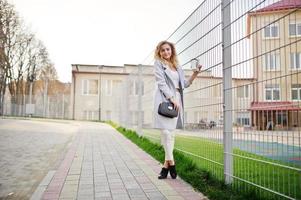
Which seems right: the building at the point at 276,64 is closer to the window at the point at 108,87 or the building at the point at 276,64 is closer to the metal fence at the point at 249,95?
the metal fence at the point at 249,95

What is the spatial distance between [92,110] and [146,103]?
102 feet

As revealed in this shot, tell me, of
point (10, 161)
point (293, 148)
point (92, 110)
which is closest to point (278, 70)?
point (293, 148)

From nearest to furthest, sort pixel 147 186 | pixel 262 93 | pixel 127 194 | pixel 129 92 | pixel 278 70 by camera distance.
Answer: pixel 278 70, pixel 262 93, pixel 127 194, pixel 147 186, pixel 129 92

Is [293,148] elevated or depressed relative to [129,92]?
depressed

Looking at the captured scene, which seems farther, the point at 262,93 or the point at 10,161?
the point at 10,161

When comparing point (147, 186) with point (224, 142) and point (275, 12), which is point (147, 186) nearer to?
point (224, 142)

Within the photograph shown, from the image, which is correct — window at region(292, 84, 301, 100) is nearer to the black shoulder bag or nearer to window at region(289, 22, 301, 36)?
window at region(289, 22, 301, 36)

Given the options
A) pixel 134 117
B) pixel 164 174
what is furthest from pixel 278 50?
pixel 134 117

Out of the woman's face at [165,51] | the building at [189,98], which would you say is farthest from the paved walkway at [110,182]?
the woman's face at [165,51]

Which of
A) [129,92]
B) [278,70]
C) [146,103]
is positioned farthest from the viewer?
[129,92]

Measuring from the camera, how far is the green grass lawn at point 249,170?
9.91ft

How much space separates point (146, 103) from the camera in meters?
10.7

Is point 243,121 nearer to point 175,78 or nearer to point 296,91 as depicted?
point 296,91

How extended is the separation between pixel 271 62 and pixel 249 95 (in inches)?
19.0
